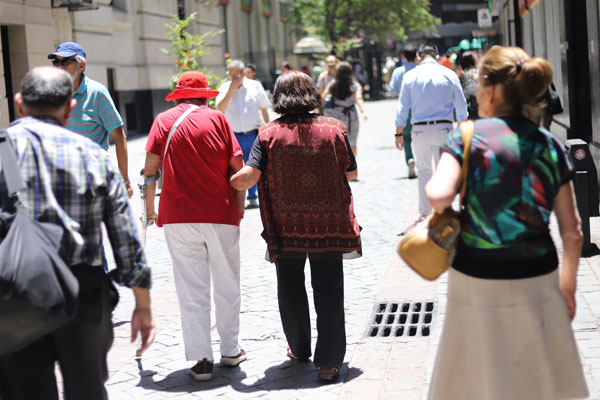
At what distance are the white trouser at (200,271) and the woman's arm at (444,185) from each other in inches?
Result: 89.0

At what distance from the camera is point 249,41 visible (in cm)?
4206

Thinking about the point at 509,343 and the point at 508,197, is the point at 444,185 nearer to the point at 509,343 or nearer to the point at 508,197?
the point at 508,197

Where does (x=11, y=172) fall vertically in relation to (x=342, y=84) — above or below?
below

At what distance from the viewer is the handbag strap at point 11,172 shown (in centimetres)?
317

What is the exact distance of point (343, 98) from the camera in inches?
542

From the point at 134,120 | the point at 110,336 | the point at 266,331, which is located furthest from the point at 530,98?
the point at 134,120

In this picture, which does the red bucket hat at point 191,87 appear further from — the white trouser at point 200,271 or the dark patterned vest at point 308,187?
the white trouser at point 200,271

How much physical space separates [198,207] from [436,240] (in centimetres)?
225

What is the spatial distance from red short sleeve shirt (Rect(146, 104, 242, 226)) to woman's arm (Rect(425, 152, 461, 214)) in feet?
7.16

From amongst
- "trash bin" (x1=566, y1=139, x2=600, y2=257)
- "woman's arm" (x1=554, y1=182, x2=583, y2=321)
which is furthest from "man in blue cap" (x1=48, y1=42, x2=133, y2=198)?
"trash bin" (x1=566, y1=139, x2=600, y2=257)

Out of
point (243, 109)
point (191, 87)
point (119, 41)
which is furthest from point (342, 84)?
point (119, 41)

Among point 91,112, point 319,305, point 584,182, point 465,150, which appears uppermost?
point 91,112

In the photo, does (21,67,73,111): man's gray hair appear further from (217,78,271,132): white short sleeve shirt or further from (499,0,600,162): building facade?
(499,0,600,162): building facade

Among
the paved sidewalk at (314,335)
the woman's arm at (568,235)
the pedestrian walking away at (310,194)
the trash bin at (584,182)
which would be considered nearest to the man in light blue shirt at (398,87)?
the paved sidewalk at (314,335)
